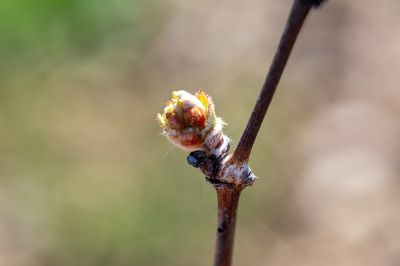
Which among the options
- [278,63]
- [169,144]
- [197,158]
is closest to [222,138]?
[197,158]

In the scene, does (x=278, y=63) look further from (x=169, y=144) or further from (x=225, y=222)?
(x=169, y=144)

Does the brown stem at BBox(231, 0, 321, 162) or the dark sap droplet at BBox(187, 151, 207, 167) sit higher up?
the dark sap droplet at BBox(187, 151, 207, 167)

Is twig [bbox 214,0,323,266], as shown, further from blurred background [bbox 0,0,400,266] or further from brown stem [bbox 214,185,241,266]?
blurred background [bbox 0,0,400,266]

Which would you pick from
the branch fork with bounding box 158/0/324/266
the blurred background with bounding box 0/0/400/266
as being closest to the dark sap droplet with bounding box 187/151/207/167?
the branch fork with bounding box 158/0/324/266

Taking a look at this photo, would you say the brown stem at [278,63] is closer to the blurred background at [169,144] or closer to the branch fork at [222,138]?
the branch fork at [222,138]

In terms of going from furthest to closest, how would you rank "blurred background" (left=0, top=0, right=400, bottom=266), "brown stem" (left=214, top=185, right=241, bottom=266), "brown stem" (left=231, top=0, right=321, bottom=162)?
1. "blurred background" (left=0, top=0, right=400, bottom=266)
2. "brown stem" (left=214, top=185, right=241, bottom=266)
3. "brown stem" (left=231, top=0, right=321, bottom=162)

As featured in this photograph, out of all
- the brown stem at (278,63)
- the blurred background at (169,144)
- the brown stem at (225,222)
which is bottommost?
the brown stem at (225,222)

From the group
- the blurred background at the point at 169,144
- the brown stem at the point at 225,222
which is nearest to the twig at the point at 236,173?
the brown stem at the point at 225,222
